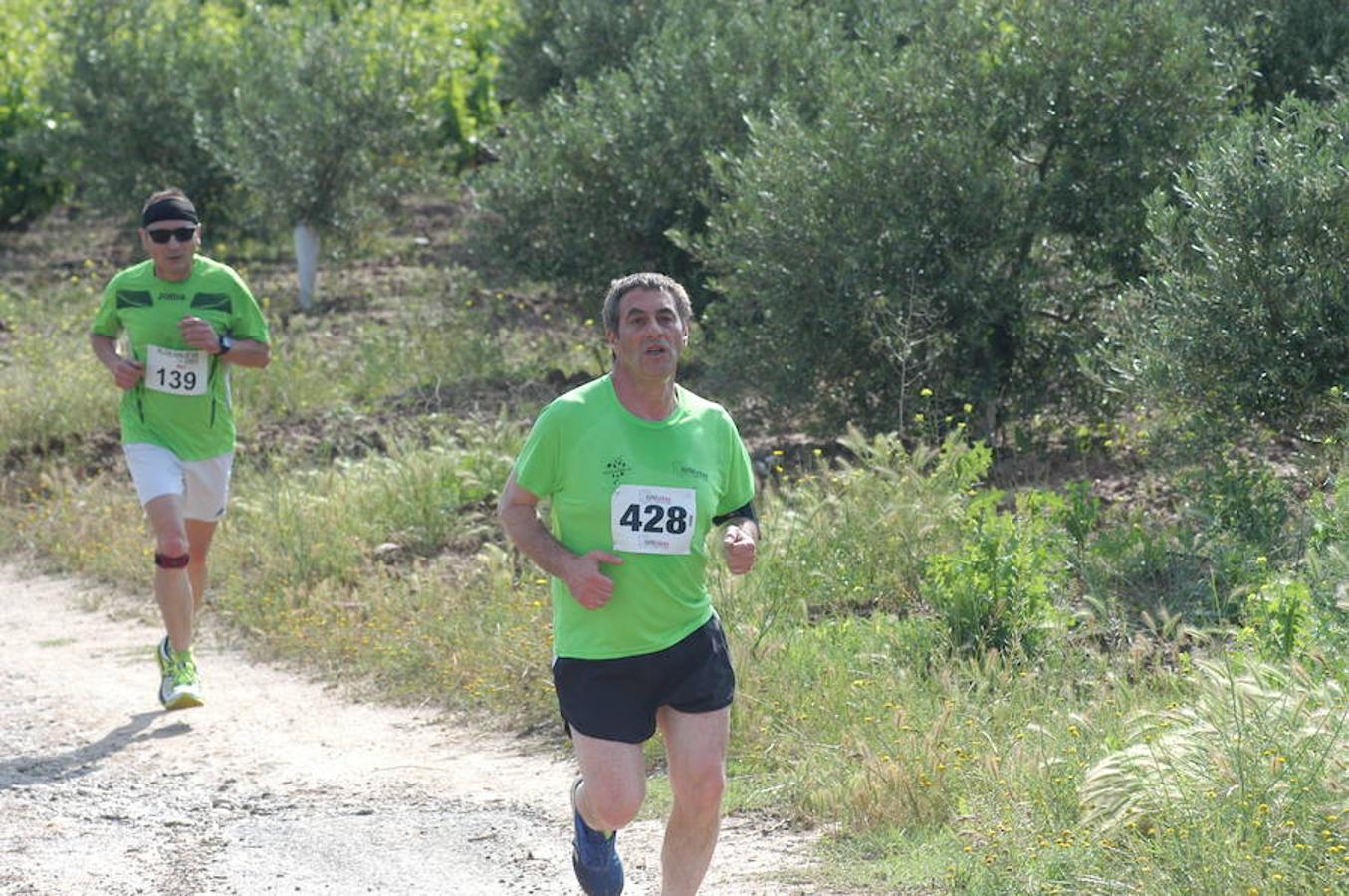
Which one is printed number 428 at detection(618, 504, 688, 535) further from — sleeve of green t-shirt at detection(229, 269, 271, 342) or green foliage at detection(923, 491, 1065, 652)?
sleeve of green t-shirt at detection(229, 269, 271, 342)

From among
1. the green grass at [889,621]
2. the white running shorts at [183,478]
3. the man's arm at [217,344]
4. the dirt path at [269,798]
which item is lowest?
the dirt path at [269,798]

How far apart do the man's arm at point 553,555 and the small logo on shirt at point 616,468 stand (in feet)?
0.68

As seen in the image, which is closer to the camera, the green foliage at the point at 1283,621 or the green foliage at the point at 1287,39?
the green foliage at the point at 1283,621

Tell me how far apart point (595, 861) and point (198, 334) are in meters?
3.93

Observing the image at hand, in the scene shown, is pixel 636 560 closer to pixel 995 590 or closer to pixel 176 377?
pixel 995 590

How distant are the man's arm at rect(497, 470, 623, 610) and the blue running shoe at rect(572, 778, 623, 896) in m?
0.67

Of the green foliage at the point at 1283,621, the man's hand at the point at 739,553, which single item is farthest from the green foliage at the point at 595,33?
the man's hand at the point at 739,553

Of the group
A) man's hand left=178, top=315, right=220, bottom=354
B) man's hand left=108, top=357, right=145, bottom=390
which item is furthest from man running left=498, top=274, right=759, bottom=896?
man's hand left=108, top=357, right=145, bottom=390

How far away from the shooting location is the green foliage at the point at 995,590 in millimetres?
7984

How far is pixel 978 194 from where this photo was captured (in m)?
11.0

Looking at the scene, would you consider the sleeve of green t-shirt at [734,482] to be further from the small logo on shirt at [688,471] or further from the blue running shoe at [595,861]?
the blue running shoe at [595,861]

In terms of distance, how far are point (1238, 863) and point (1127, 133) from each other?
262 inches

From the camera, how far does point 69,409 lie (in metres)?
14.4

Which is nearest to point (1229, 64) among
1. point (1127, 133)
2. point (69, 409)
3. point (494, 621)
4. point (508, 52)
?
point (1127, 133)
